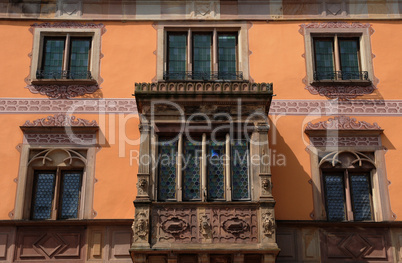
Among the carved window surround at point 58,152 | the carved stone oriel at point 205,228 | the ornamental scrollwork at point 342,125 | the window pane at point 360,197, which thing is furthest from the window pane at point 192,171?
the window pane at point 360,197

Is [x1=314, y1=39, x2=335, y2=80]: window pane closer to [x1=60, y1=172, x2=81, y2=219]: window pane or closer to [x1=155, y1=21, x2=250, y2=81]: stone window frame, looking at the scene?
[x1=155, y1=21, x2=250, y2=81]: stone window frame

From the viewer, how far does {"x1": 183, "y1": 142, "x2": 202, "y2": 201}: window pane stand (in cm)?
1642

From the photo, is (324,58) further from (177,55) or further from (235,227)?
(235,227)

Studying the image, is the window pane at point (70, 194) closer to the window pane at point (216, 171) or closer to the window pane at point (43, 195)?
the window pane at point (43, 195)

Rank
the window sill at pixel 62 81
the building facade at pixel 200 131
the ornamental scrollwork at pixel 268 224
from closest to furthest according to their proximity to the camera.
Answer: the ornamental scrollwork at pixel 268 224
the building facade at pixel 200 131
the window sill at pixel 62 81

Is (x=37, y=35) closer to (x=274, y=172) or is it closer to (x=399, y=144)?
(x=274, y=172)

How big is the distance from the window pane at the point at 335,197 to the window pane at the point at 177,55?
17.3 ft

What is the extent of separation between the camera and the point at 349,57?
1933cm

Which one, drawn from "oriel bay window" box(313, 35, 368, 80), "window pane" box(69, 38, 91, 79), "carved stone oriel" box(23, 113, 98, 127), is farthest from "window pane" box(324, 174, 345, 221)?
"window pane" box(69, 38, 91, 79)

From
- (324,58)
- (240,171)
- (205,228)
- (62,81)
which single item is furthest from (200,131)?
(324,58)

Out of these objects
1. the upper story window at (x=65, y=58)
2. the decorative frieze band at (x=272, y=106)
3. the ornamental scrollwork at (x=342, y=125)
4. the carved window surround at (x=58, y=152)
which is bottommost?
the carved window surround at (x=58, y=152)

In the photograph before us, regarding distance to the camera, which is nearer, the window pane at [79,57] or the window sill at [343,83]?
the window sill at [343,83]

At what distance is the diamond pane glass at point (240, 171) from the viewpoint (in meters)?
16.4

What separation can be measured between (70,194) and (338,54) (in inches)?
351
